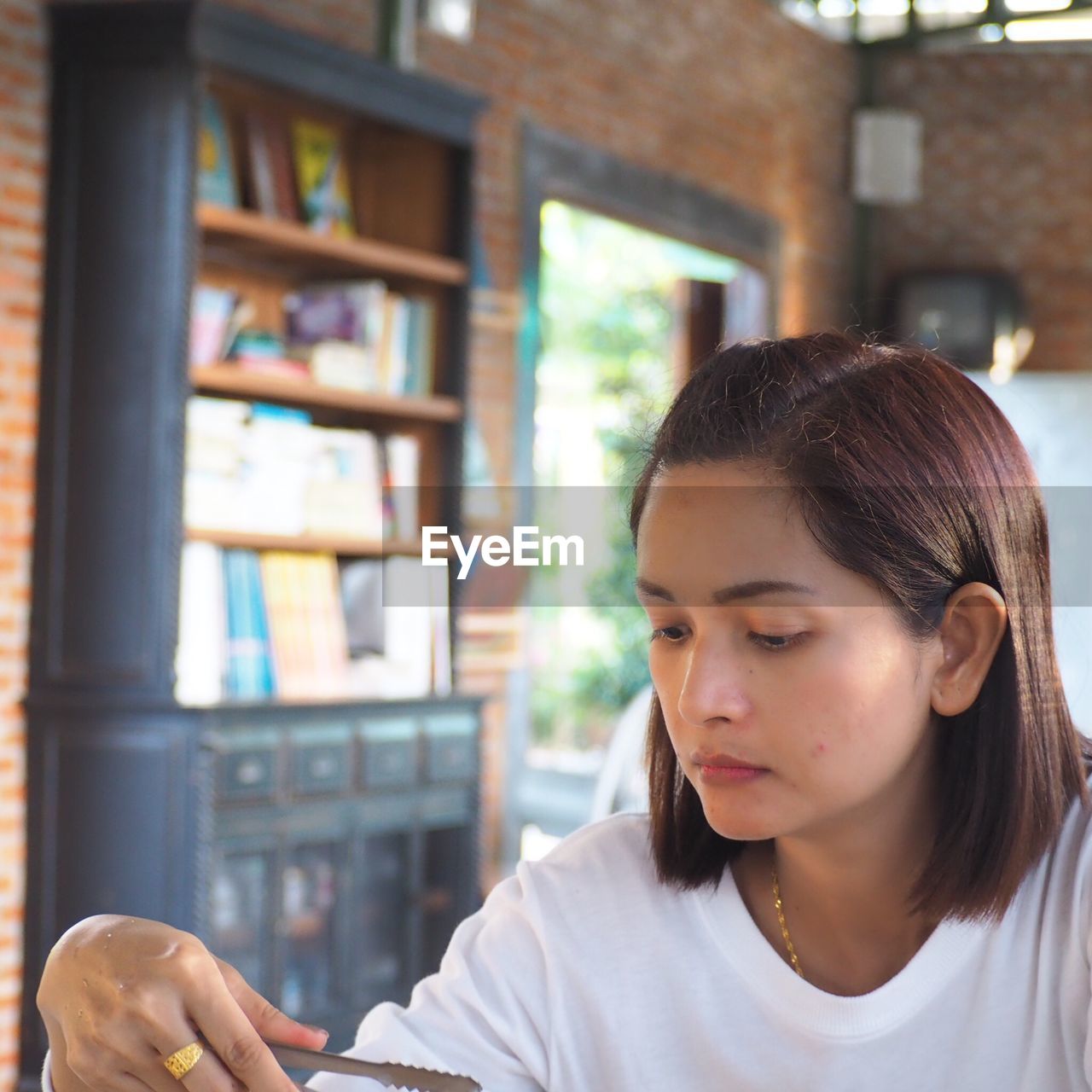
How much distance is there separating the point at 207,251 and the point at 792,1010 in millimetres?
2754

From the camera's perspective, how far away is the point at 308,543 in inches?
131

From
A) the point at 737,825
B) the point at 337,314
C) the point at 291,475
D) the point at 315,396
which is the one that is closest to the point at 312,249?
the point at 337,314

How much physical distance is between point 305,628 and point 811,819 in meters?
2.53

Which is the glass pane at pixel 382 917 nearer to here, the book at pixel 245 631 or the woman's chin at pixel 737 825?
the book at pixel 245 631

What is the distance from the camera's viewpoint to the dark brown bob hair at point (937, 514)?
932mm

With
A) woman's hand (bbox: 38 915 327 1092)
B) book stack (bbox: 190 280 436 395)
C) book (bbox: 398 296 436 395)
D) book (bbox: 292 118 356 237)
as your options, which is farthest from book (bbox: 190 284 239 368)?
woman's hand (bbox: 38 915 327 1092)

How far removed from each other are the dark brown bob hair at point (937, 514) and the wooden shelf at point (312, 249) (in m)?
2.27

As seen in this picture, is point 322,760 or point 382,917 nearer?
point 322,760

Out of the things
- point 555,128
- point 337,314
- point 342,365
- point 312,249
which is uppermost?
point 555,128

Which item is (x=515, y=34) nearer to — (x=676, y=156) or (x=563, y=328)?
(x=676, y=156)

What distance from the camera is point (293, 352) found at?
347 centimetres

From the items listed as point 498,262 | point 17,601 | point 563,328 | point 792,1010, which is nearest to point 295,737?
point 17,601

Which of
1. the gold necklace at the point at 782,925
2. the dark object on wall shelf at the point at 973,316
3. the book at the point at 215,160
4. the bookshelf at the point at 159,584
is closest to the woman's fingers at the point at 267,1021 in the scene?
the gold necklace at the point at 782,925

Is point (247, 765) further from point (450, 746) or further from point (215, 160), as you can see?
point (215, 160)
